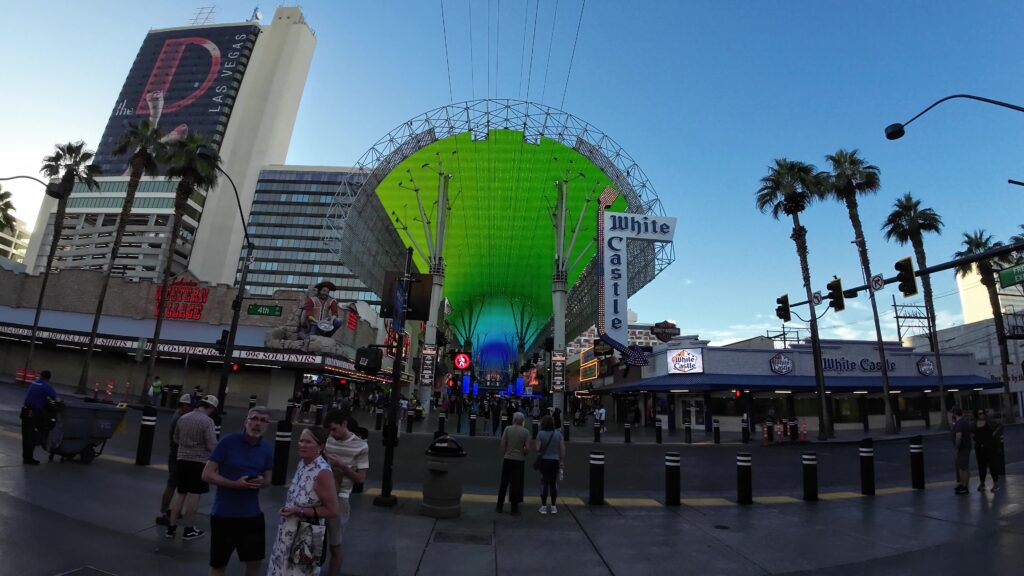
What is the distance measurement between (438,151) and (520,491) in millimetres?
42405

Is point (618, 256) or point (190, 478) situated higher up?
point (618, 256)

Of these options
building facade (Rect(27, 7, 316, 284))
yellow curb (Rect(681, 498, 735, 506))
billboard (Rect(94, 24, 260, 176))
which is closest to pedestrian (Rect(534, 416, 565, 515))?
yellow curb (Rect(681, 498, 735, 506))

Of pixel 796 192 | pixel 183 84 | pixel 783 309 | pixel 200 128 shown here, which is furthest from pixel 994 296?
pixel 183 84

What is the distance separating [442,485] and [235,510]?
437 centimetres

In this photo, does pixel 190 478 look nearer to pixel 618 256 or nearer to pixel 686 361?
pixel 686 361

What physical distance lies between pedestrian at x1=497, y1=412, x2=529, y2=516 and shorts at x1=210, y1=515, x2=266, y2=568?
5206mm

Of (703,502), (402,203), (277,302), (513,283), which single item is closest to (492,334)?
(513,283)

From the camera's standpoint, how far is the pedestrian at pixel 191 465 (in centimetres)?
629

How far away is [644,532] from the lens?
7.72m

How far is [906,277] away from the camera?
1434 centimetres

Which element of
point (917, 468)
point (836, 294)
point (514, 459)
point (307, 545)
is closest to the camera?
point (307, 545)

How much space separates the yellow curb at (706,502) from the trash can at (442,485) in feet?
15.6

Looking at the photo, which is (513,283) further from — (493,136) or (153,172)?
(153,172)

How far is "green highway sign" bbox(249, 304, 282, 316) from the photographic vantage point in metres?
34.3
